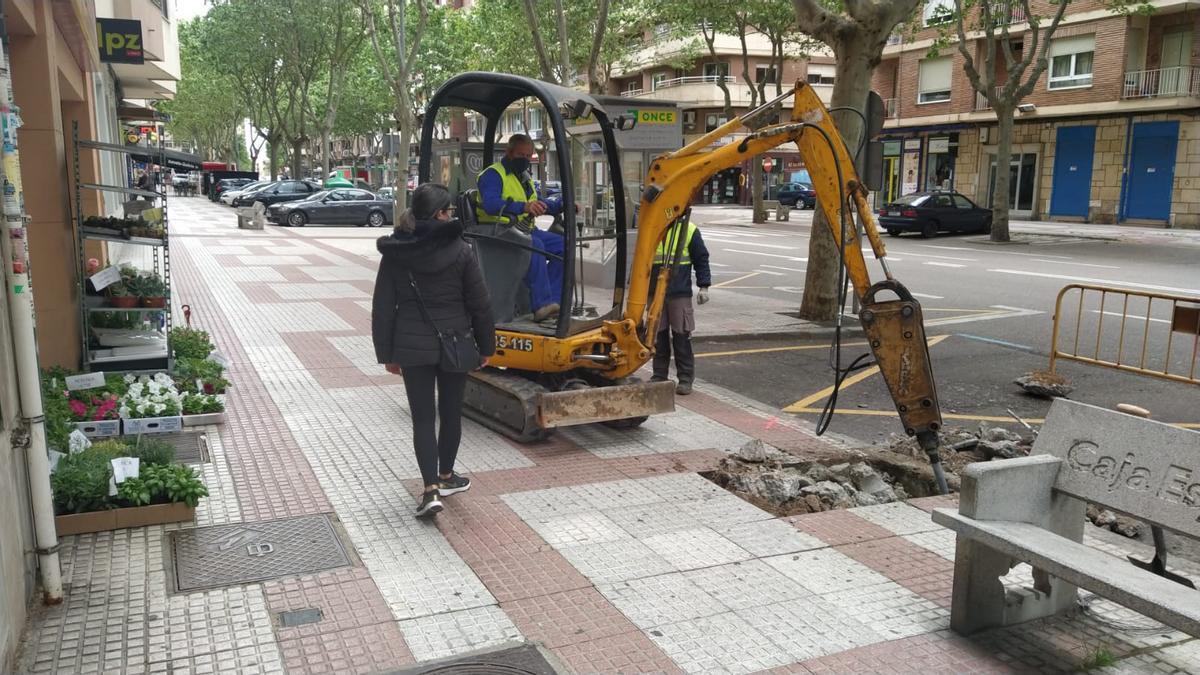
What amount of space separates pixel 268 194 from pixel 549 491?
34400 millimetres

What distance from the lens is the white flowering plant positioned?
684 cm

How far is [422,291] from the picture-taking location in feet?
17.7

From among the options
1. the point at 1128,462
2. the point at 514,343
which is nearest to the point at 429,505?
the point at 514,343

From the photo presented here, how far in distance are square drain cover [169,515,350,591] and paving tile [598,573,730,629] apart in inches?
55.5

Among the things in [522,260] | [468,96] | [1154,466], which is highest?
[468,96]

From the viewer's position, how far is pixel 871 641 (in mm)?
4188

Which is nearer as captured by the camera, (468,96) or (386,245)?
(386,245)

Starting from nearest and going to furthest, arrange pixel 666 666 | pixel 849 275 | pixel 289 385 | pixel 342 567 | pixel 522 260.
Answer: pixel 666 666 → pixel 342 567 → pixel 849 275 → pixel 522 260 → pixel 289 385

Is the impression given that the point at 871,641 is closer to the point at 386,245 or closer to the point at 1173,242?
the point at 386,245

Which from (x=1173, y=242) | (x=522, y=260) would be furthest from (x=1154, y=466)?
(x=1173, y=242)

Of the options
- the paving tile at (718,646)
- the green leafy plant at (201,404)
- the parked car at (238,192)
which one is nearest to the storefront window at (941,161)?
the parked car at (238,192)

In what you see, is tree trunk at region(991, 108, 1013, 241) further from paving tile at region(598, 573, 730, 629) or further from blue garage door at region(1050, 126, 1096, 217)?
paving tile at region(598, 573, 730, 629)

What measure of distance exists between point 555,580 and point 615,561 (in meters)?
0.38

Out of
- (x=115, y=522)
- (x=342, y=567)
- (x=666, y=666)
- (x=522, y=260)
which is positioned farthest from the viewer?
(x=522, y=260)
